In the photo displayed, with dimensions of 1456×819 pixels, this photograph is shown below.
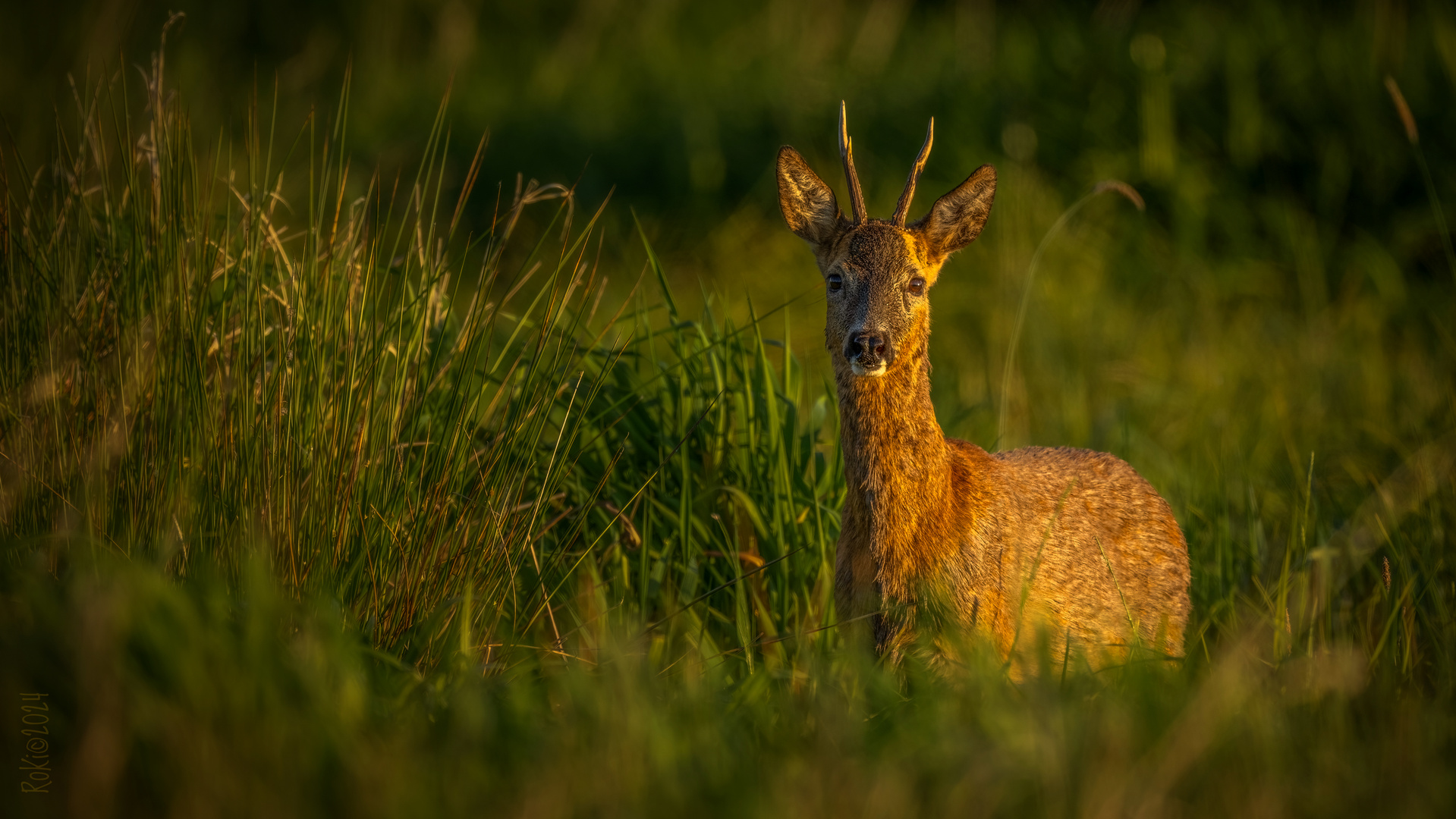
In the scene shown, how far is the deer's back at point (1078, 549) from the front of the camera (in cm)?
356

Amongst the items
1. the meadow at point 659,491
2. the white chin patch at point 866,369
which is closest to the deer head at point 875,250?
the white chin patch at point 866,369

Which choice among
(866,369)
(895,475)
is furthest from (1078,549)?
(866,369)

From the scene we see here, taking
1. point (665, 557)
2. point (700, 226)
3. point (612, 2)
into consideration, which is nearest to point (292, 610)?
point (665, 557)

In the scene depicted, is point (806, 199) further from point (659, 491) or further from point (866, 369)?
point (659, 491)

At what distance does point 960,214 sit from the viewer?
3934 mm

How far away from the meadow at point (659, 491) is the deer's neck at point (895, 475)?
0.29 m

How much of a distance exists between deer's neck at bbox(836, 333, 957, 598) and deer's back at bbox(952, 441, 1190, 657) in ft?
0.48

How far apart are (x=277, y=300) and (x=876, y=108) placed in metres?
6.32

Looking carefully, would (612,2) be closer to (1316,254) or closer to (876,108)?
(876,108)

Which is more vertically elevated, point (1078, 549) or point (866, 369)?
point (866, 369)

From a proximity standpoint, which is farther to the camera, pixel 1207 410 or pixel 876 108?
pixel 876 108

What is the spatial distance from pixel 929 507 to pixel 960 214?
982 mm

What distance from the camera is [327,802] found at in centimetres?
219

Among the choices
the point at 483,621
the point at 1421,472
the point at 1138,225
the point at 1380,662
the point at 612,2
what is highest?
the point at 612,2
